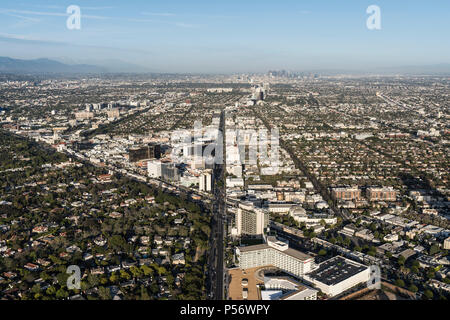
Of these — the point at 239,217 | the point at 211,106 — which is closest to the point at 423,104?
the point at 211,106

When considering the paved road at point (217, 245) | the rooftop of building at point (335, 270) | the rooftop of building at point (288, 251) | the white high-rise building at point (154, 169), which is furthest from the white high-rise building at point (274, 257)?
the white high-rise building at point (154, 169)

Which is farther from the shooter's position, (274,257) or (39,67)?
(39,67)

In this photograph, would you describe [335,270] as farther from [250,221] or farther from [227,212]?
[227,212]

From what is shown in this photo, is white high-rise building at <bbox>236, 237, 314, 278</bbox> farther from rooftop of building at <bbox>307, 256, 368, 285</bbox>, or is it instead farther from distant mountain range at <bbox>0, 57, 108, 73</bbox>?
distant mountain range at <bbox>0, 57, 108, 73</bbox>

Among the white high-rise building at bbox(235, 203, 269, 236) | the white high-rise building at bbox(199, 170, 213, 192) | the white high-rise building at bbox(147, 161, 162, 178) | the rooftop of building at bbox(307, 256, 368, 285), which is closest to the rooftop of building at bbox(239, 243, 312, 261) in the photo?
the rooftop of building at bbox(307, 256, 368, 285)

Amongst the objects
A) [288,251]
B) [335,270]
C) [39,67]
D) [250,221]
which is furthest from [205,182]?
[39,67]
